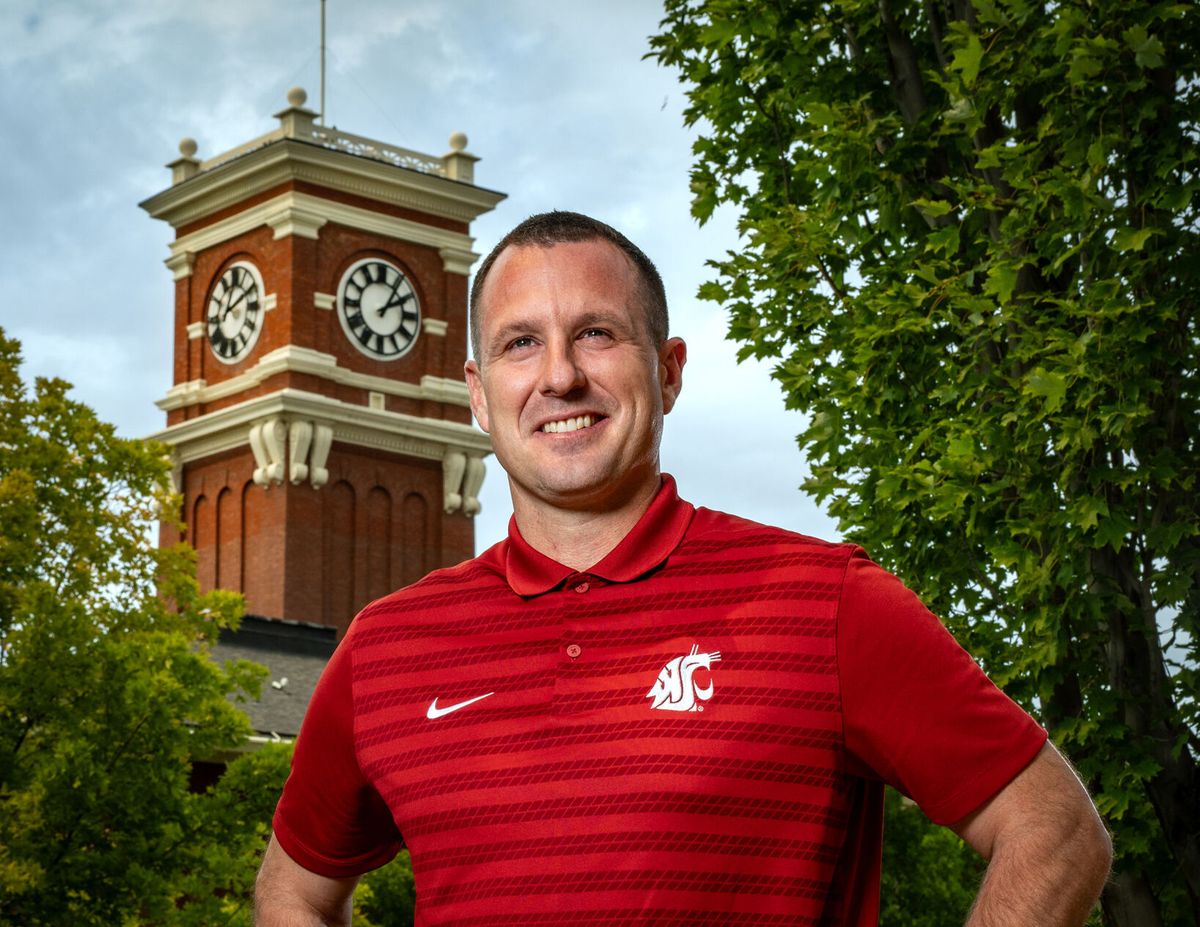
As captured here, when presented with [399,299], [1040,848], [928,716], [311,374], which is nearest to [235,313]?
[311,374]

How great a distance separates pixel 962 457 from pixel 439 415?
156 feet

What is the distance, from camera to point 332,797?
11.2 ft

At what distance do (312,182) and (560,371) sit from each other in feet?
174

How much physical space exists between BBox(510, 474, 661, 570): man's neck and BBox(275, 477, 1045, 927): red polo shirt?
47mm

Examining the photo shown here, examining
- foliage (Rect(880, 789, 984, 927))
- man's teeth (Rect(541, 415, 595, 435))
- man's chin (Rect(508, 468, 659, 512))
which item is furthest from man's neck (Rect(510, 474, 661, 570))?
foliage (Rect(880, 789, 984, 927))

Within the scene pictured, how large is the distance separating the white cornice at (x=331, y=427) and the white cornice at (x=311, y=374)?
0.63 meters

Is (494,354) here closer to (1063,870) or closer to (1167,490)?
(1063,870)

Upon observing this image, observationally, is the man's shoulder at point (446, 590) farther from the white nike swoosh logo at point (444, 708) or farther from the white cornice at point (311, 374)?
the white cornice at point (311, 374)

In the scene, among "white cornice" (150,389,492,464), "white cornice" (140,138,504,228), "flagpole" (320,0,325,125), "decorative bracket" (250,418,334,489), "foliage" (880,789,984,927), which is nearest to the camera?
"foliage" (880,789,984,927)

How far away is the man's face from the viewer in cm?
332

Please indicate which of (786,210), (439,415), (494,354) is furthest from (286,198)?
(494,354)

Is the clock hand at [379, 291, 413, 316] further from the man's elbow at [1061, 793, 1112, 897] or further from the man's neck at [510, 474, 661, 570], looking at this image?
the man's elbow at [1061, 793, 1112, 897]

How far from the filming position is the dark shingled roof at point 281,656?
119 feet

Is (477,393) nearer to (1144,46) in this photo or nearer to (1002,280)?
(1144,46)
